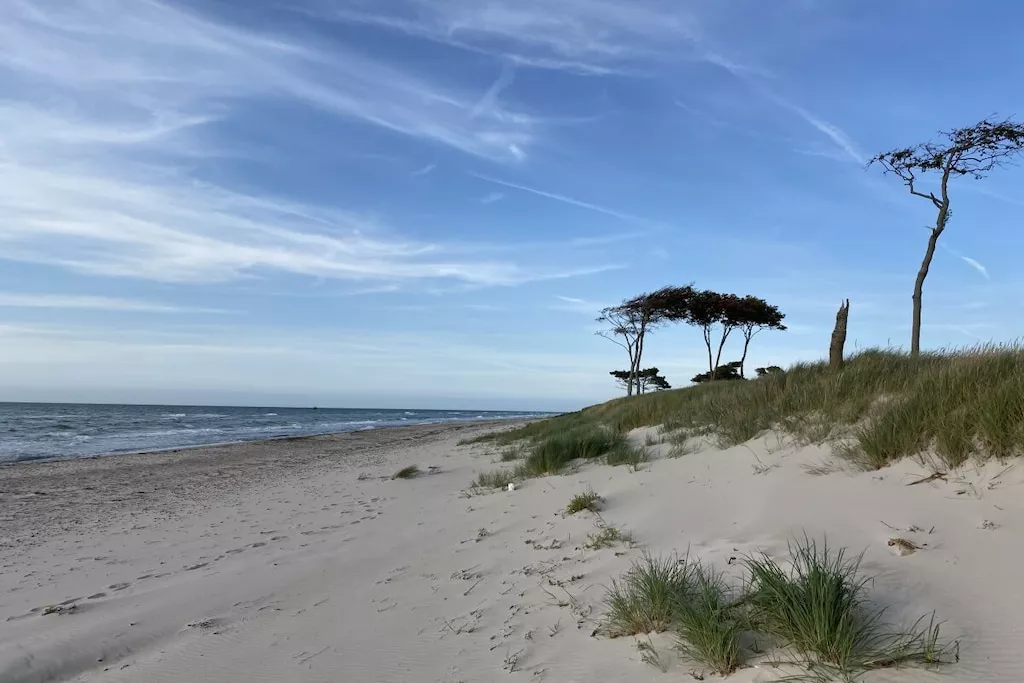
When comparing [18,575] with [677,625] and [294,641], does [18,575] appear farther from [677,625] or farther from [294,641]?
[677,625]

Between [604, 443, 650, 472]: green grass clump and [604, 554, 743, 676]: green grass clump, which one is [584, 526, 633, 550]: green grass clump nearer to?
[604, 554, 743, 676]: green grass clump

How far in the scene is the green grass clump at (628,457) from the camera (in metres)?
7.64

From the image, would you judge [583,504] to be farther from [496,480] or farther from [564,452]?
[564,452]

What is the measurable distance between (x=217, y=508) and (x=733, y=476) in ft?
25.2

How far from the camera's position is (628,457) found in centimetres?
796

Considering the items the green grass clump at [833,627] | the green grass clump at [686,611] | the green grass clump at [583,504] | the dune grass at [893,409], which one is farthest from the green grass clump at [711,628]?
the green grass clump at [583,504]

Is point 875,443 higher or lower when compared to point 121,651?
higher

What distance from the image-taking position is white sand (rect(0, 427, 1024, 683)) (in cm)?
291

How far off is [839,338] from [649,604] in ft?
27.5

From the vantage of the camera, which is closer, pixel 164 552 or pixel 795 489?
pixel 795 489

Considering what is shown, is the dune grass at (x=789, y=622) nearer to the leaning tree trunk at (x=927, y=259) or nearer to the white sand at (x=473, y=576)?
the white sand at (x=473, y=576)

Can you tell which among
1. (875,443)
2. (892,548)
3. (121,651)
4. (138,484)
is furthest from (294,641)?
(138,484)

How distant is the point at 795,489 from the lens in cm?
→ 468

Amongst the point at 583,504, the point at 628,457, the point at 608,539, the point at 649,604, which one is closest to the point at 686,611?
the point at 649,604
